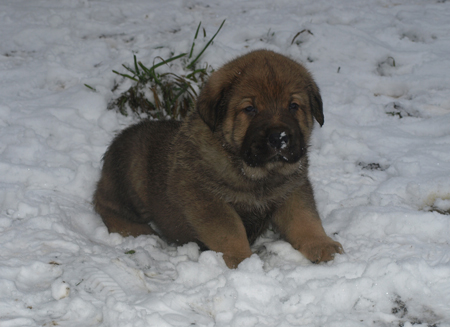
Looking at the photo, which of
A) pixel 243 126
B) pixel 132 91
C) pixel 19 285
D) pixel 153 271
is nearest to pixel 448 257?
pixel 243 126

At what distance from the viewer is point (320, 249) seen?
3273mm

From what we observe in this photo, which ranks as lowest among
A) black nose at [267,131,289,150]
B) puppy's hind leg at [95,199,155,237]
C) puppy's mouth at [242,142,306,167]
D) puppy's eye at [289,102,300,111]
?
puppy's hind leg at [95,199,155,237]

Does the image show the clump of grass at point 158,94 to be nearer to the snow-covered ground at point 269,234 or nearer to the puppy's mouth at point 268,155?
the snow-covered ground at point 269,234

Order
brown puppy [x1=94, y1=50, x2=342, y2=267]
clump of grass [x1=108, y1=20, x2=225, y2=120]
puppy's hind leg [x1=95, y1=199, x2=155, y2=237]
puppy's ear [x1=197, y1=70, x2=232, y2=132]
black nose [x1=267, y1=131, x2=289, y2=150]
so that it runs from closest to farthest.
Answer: black nose [x1=267, y1=131, x2=289, y2=150] < brown puppy [x1=94, y1=50, x2=342, y2=267] < puppy's ear [x1=197, y1=70, x2=232, y2=132] < puppy's hind leg [x1=95, y1=199, x2=155, y2=237] < clump of grass [x1=108, y1=20, x2=225, y2=120]

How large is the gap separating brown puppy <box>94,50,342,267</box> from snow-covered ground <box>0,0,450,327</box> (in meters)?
0.19

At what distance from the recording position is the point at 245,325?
2537mm

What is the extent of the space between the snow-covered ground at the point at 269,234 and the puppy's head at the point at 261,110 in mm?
662

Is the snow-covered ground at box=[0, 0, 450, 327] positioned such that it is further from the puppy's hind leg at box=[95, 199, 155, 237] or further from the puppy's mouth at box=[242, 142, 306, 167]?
the puppy's mouth at box=[242, 142, 306, 167]

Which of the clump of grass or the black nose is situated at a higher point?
the black nose

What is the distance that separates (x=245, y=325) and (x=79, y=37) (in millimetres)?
4743

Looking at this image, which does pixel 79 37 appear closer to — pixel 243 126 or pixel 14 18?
pixel 14 18

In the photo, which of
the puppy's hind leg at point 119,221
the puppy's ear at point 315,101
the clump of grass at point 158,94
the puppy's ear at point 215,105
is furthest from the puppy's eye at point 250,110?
the clump of grass at point 158,94

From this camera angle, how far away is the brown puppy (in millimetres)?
3230

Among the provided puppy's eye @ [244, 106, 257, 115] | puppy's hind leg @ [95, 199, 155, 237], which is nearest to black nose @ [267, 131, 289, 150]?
puppy's eye @ [244, 106, 257, 115]
